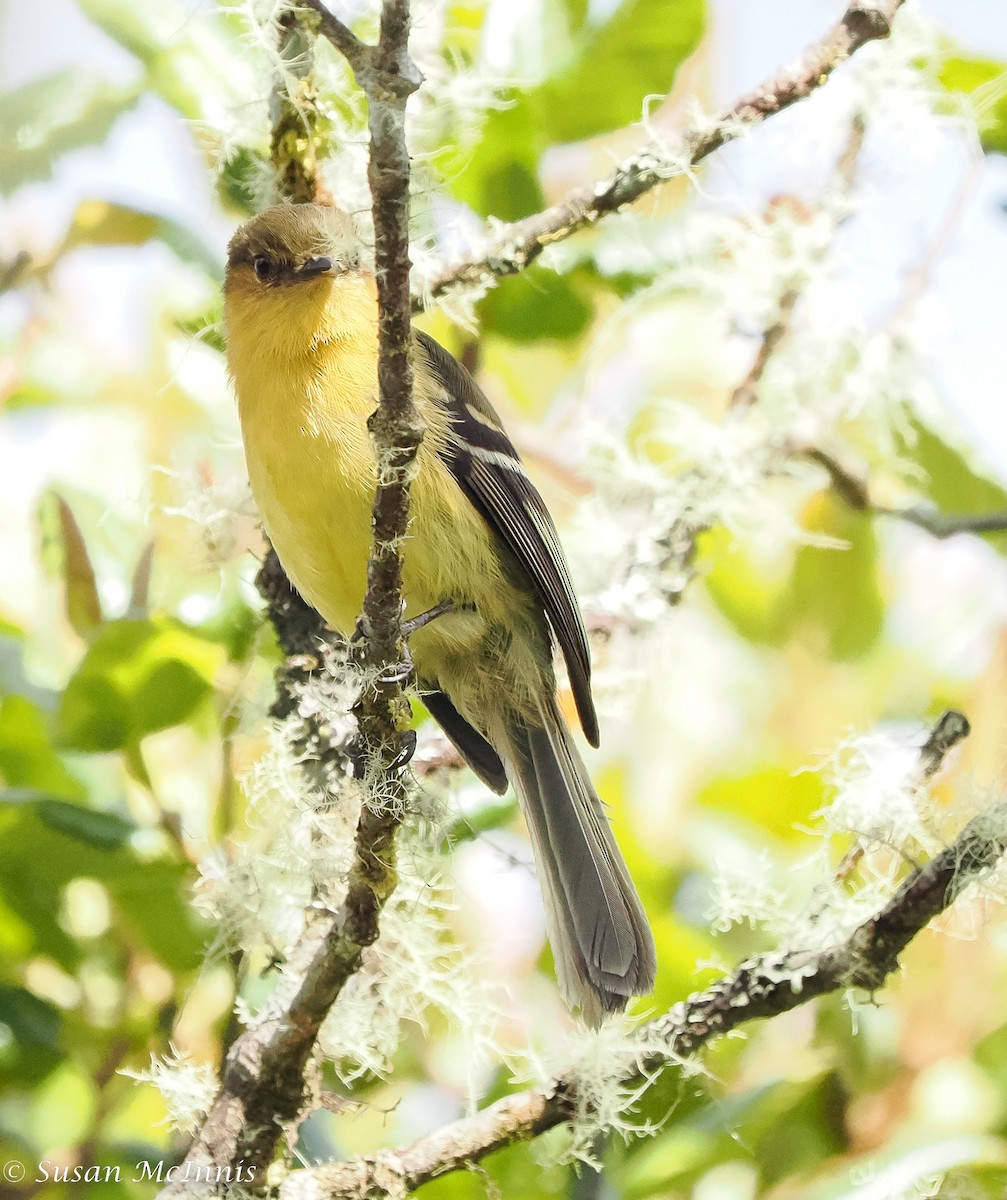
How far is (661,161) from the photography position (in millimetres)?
2535

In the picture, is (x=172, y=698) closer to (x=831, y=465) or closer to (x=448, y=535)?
(x=448, y=535)

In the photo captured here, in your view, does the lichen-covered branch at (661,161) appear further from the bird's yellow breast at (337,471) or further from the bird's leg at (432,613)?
the bird's leg at (432,613)

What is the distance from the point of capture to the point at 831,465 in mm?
3213

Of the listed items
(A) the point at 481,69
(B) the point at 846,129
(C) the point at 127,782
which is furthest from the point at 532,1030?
(B) the point at 846,129

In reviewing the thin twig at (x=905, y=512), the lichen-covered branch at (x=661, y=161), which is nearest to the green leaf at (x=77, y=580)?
the lichen-covered branch at (x=661, y=161)

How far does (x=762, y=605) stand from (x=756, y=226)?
3.26 feet

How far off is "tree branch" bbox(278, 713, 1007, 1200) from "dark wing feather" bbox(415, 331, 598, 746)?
742 mm

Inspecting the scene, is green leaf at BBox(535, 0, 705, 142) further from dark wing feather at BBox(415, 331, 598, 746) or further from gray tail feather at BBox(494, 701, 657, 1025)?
gray tail feather at BBox(494, 701, 657, 1025)

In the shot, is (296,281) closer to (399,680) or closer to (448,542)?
(448,542)

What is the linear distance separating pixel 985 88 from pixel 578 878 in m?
2.00

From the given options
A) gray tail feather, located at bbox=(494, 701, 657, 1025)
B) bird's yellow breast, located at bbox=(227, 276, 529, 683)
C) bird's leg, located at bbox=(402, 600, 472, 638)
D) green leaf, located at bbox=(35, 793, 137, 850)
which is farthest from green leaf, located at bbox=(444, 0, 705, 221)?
green leaf, located at bbox=(35, 793, 137, 850)

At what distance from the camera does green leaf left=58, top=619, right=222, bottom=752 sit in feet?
7.66

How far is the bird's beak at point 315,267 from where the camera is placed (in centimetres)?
257

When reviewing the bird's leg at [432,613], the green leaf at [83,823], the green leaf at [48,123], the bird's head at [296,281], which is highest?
the green leaf at [48,123]
